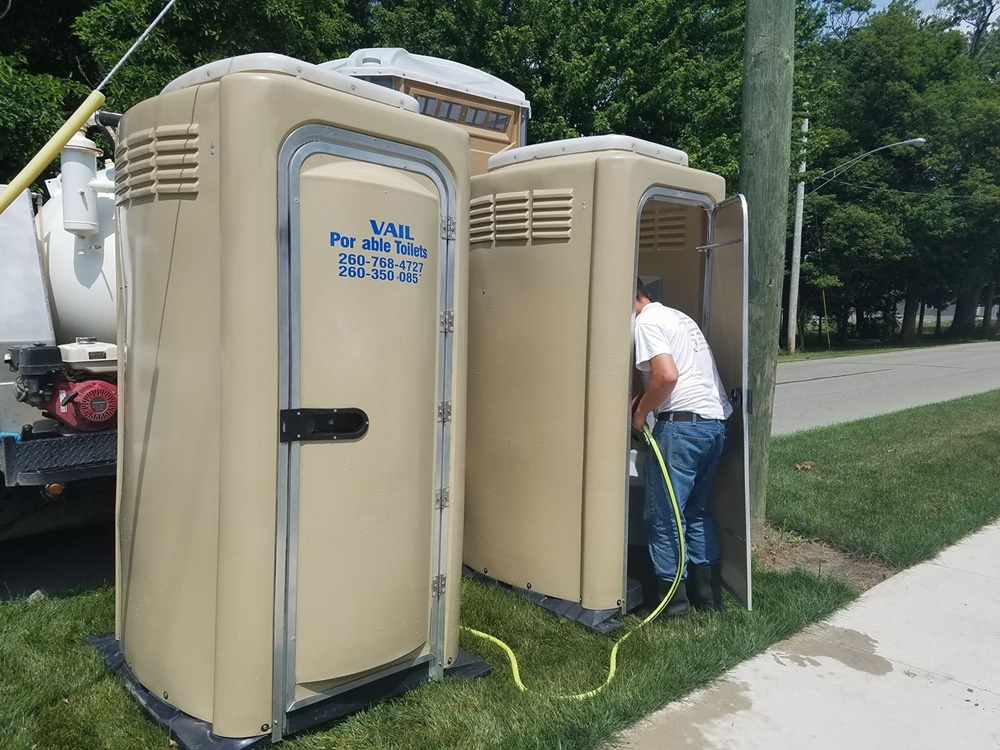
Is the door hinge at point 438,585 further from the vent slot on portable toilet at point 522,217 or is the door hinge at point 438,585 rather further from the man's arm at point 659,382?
the vent slot on portable toilet at point 522,217

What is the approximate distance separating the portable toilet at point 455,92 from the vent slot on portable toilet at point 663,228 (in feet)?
4.17

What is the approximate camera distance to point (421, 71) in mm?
5629

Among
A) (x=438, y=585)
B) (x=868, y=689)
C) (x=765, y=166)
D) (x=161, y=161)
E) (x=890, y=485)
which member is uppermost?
(x=765, y=166)

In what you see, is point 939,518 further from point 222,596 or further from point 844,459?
point 222,596

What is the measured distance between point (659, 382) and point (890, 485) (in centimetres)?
415

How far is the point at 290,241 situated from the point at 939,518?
550 cm

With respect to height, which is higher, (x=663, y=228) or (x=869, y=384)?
(x=663, y=228)

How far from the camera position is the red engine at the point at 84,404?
4.05 m

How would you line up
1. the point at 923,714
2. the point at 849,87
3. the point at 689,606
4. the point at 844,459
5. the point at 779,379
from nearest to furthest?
the point at 923,714 < the point at 689,606 < the point at 844,459 < the point at 779,379 < the point at 849,87

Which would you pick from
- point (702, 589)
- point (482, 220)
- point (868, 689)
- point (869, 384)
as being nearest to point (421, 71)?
point (482, 220)

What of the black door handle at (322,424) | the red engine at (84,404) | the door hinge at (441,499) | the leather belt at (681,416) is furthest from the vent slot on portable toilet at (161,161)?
the leather belt at (681,416)

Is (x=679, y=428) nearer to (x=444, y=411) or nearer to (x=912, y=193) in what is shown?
(x=444, y=411)

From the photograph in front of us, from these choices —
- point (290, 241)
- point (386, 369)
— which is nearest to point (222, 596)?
point (386, 369)

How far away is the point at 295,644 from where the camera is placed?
117 inches
